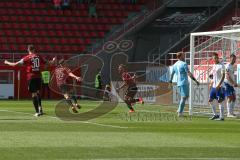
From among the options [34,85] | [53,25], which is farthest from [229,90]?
[53,25]

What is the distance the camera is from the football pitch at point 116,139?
1248 cm

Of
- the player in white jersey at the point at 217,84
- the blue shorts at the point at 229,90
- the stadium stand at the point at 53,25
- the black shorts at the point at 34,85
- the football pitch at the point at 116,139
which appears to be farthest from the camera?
the stadium stand at the point at 53,25

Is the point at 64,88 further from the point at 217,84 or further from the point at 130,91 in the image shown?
the point at 217,84

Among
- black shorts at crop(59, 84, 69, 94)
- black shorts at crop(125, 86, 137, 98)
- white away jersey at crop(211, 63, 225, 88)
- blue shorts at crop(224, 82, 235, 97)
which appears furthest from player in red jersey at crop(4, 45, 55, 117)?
blue shorts at crop(224, 82, 235, 97)

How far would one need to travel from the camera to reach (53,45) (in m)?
49.0

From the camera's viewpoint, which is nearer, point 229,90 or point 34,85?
point 34,85

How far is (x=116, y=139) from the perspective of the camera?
15.3m

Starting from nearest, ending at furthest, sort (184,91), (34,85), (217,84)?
1. (34,85)
2. (217,84)
3. (184,91)

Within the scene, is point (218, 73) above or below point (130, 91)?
above

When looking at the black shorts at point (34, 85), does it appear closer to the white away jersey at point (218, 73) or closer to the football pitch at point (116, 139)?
the football pitch at point (116, 139)

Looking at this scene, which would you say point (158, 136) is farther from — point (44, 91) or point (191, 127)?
point (44, 91)

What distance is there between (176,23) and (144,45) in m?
2.52

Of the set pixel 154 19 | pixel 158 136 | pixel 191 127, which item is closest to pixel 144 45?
pixel 154 19

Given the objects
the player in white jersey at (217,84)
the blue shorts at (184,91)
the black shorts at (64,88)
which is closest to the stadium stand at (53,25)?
the black shorts at (64,88)
